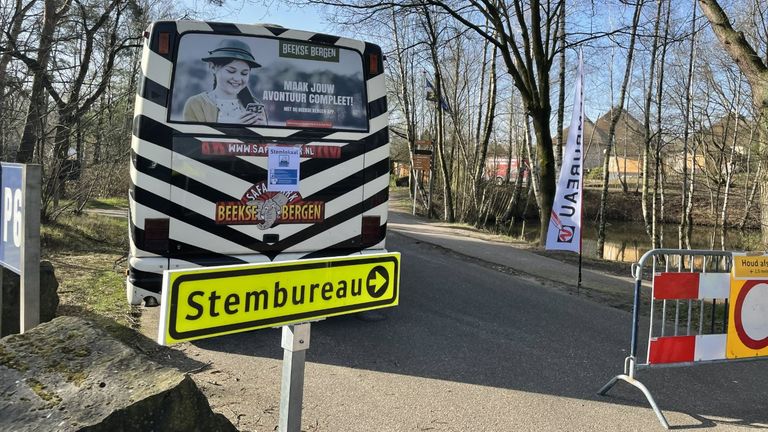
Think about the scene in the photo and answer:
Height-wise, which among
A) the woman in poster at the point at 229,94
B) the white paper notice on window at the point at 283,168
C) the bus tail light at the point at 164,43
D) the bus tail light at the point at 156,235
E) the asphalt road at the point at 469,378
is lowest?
the asphalt road at the point at 469,378

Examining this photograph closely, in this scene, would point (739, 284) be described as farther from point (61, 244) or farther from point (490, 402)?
point (61, 244)

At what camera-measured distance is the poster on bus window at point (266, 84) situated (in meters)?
5.51

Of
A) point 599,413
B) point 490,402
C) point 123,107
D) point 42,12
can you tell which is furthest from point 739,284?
point 123,107

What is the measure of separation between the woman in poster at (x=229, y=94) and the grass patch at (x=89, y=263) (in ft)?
7.85

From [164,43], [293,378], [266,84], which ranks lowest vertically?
[293,378]

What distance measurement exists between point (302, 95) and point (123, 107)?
36.6 ft

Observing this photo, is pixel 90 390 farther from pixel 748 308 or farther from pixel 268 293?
pixel 748 308

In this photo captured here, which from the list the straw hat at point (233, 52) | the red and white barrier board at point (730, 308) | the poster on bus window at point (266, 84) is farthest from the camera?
the straw hat at point (233, 52)

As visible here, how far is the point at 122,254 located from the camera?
10531mm

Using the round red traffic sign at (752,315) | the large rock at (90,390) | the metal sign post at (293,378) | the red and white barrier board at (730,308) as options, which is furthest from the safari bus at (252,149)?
the round red traffic sign at (752,315)

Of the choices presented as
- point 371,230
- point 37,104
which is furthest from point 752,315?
point 37,104

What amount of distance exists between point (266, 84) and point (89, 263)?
5.51 m

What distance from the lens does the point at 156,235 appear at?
5.42 metres

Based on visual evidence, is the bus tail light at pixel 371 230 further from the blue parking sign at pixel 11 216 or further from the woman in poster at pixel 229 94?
the blue parking sign at pixel 11 216
